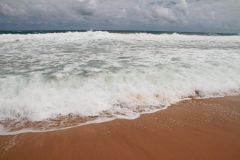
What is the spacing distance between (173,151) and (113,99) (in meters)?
2.03

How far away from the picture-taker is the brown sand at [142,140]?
2.53 m

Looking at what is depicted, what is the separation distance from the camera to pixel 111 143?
2.79 m

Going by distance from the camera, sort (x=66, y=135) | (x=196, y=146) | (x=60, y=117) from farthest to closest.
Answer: (x=60, y=117), (x=66, y=135), (x=196, y=146)

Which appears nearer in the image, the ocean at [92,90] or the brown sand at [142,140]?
the brown sand at [142,140]

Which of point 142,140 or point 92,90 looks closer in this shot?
point 142,140

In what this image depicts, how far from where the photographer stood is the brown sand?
2526 millimetres

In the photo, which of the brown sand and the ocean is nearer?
the brown sand

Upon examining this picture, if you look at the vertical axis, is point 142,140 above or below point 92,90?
below

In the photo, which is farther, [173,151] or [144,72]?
[144,72]

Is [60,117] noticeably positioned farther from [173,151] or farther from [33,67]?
[33,67]

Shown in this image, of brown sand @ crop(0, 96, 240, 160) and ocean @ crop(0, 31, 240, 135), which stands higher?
ocean @ crop(0, 31, 240, 135)

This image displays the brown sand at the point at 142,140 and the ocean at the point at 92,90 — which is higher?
the ocean at the point at 92,90

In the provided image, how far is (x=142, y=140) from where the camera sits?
9.38 feet

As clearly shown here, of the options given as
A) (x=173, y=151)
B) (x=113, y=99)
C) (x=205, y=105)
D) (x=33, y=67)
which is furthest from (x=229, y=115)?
(x=33, y=67)
